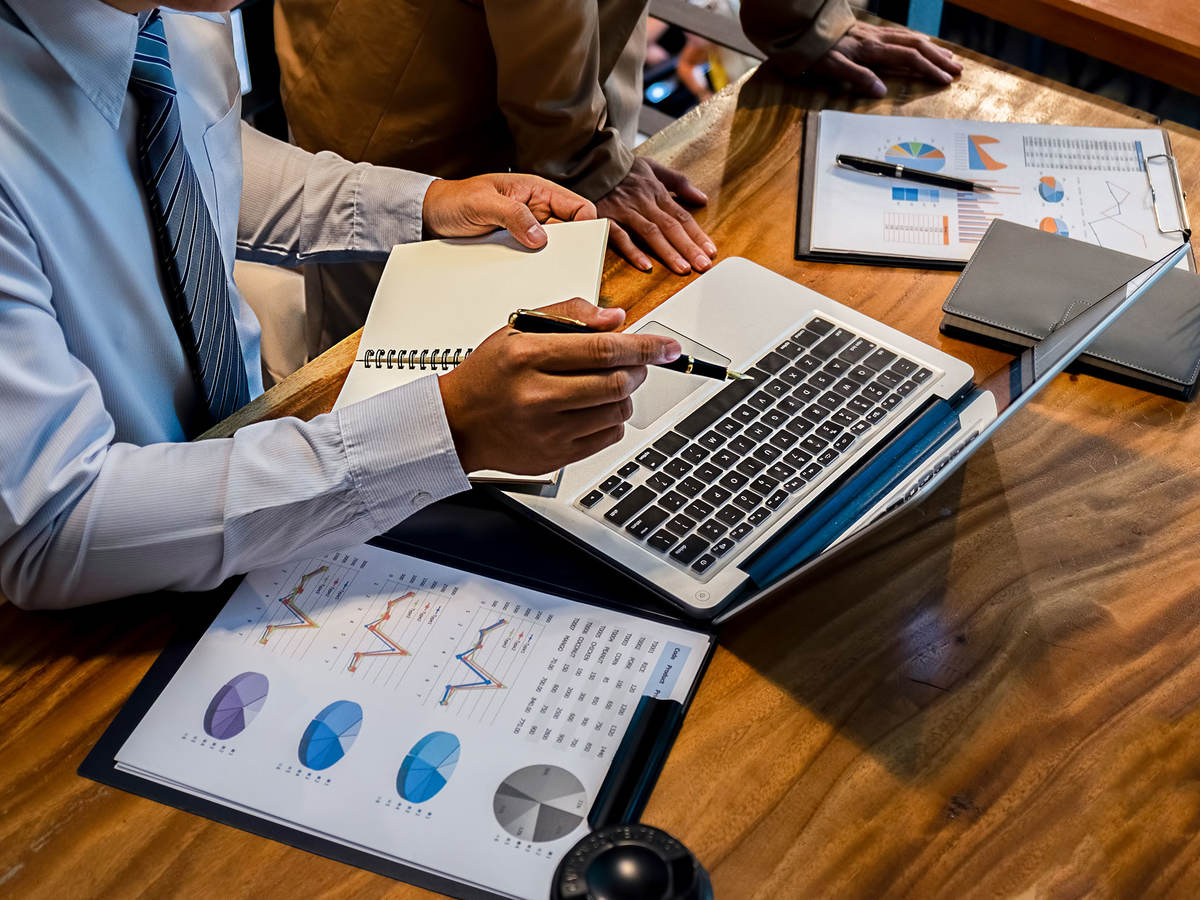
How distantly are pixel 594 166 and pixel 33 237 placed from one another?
70 cm

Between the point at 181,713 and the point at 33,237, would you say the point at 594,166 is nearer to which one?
the point at 33,237

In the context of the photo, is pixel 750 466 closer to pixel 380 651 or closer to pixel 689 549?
pixel 689 549

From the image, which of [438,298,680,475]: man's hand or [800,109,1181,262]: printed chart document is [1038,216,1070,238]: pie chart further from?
[438,298,680,475]: man's hand

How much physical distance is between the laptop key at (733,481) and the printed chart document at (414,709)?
0.49 ft

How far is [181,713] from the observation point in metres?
0.81

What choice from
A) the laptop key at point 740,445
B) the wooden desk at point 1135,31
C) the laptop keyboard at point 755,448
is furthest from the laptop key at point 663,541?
the wooden desk at point 1135,31

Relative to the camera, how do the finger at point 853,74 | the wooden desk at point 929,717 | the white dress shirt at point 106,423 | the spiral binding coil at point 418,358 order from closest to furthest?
the wooden desk at point 929,717, the white dress shirt at point 106,423, the spiral binding coil at point 418,358, the finger at point 853,74

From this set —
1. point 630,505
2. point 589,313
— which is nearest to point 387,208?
point 589,313

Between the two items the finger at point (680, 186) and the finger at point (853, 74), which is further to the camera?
the finger at point (853, 74)

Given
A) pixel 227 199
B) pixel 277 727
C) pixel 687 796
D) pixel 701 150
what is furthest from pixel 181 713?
pixel 701 150

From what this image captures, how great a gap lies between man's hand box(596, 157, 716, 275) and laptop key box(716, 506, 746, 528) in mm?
387

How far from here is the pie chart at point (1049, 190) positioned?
130cm

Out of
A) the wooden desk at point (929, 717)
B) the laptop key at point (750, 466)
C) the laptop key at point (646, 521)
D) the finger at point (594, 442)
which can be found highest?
the finger at point (594, 442)

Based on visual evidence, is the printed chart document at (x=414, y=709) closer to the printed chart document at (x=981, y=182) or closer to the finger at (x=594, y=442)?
the finger at (x=594, y=442)
